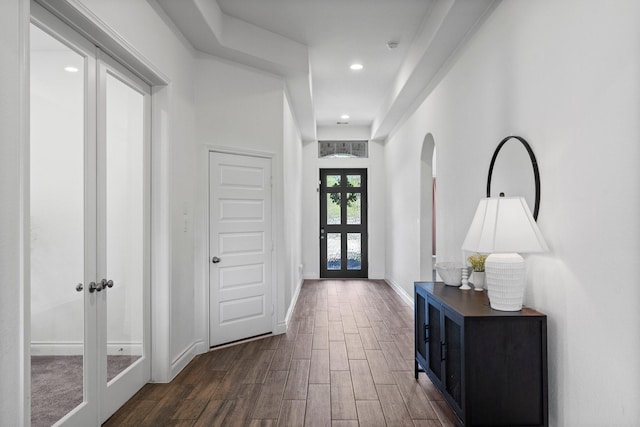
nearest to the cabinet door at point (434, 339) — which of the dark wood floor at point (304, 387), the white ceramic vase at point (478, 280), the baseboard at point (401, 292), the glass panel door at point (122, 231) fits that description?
the dark wood floor at point (304, 387)

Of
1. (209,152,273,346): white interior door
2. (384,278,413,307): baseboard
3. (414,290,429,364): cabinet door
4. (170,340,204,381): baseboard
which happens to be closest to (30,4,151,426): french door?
(170,340,204,381): baseboard

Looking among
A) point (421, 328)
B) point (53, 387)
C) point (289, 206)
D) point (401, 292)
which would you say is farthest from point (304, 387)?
point (401, 292)

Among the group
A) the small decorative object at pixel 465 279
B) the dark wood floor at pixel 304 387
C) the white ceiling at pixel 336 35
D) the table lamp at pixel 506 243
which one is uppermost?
the white ceiling at pixel 336 35

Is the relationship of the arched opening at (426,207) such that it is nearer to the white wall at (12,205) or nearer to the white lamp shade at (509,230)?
the white lamp shade at (509,230)

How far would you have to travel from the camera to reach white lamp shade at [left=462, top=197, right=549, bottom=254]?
1924mm

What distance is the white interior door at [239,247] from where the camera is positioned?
11.8ft

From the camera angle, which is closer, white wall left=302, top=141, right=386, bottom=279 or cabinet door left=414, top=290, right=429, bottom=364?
cabinet door left=414, top=290, right=429, bottom=364

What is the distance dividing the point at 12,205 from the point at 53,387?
958 millimetres

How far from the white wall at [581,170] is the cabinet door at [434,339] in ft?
1.78

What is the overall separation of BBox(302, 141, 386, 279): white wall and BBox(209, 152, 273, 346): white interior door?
3475 mm

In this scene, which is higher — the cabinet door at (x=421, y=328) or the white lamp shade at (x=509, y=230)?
the white lamp shade at (x=509, y=230)

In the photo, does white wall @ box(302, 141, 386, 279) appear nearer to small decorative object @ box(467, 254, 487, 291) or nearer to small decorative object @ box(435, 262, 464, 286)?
small decorative object @ box(435, 262, 464, 286)

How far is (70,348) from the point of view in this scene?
1.99 meters

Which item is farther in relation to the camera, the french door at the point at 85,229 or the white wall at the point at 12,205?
the french door at the point at 85,229
